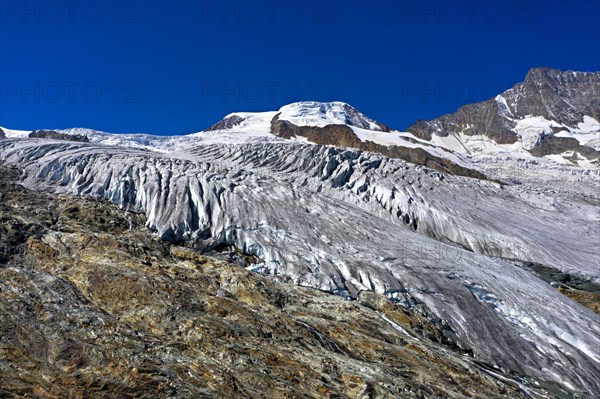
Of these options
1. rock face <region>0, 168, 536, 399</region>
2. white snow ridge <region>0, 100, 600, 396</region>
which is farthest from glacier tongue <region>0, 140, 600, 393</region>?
rock face <region>0, 168, 536, 399</region>

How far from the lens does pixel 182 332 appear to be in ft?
56.4

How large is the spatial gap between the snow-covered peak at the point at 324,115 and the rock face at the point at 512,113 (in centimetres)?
3229

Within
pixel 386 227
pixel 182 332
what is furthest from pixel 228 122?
pixel 182 332

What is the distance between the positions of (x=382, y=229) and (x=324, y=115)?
10212 cm

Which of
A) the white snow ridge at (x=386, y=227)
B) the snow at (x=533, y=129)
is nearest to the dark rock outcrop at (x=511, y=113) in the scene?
the snow at (x=533, y=129)

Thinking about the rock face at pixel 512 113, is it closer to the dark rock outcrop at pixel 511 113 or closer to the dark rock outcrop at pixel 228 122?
the dark rock outcrop at pixel 511 113

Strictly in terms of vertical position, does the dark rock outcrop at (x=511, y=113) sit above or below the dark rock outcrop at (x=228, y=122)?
above

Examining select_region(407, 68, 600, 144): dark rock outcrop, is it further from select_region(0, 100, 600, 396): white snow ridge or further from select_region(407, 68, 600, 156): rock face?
select_region(0, 100, 600, 396): white snow ridge

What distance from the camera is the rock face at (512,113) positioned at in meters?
169

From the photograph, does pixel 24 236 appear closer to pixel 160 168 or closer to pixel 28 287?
pixel 28 287

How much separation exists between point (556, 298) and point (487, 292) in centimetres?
509

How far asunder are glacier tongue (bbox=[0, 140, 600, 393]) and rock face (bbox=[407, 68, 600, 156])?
402 ft

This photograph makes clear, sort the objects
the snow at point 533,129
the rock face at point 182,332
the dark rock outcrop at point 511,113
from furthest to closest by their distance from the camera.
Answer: the dark rock outcrop at point 511,113, the snow at point 533,129, the rock face at point 182,332

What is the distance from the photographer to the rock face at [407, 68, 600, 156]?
555ft
